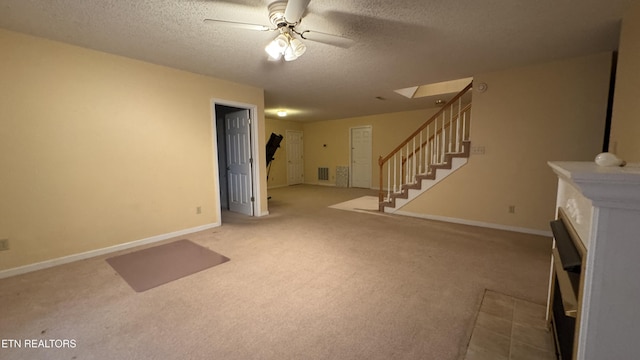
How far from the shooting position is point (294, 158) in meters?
8.99

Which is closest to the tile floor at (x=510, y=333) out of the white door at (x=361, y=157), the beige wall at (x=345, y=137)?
the beige wall at (x=345, y=137)

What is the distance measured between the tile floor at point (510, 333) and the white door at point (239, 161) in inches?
152

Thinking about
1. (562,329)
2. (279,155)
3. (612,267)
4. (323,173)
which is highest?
(279,155)

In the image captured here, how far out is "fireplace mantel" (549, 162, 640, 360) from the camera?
0.69 m

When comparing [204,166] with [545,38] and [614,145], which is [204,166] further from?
[614,145]

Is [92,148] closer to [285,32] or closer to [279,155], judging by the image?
[285,32]

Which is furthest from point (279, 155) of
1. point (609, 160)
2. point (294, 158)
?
point (609, 160)

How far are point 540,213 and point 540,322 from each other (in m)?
2.45

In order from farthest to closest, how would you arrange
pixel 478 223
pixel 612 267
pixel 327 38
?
pixel 478 223 → pixel 327 38 → pixel 612 267

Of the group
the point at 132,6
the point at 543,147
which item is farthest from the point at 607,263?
the point at 543,147

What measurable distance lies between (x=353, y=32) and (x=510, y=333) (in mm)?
2691

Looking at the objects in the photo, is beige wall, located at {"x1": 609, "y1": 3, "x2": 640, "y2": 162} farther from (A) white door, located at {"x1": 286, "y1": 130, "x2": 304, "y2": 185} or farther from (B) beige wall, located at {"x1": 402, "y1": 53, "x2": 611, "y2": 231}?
(A) white door, located at {"x1": 286, "y1": 130, "x2": 304, "y2": 185}

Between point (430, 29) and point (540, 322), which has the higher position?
point (430, 29)

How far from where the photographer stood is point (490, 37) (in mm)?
2586
